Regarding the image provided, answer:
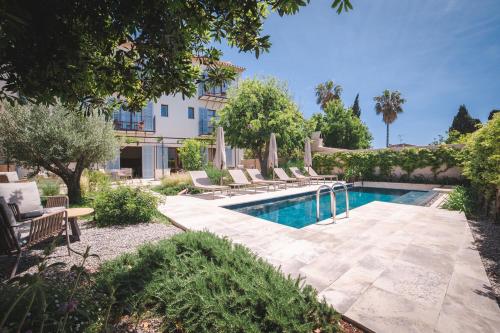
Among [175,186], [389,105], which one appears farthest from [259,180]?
[389,105]

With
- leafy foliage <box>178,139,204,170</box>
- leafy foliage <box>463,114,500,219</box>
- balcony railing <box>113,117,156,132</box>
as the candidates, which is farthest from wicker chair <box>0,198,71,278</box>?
balcony railing <box>113,117,156,132</box>

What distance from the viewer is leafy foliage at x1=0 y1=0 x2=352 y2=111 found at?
178cm

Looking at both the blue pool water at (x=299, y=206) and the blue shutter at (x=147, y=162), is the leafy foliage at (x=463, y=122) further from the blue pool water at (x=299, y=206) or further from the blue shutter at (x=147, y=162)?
the blue shutter at (x=147, y=162)

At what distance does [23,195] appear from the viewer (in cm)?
472

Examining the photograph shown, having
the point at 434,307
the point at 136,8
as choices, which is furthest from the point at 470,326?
the point at 136,8

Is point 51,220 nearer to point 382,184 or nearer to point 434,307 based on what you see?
point 434,307

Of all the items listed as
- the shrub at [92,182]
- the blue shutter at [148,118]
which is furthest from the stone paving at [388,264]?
the blue shutter at [148,118]

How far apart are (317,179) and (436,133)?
21607mm

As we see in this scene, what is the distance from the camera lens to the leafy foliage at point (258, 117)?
15.3 metres

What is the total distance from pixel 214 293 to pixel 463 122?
40.0 metres

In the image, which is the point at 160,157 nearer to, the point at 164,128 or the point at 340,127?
the point at 164,128

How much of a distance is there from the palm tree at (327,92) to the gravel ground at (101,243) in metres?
33.3

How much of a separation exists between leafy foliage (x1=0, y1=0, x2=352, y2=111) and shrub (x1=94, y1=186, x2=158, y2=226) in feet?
10.7

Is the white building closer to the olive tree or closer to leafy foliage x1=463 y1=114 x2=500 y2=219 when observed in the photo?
the olive tree
